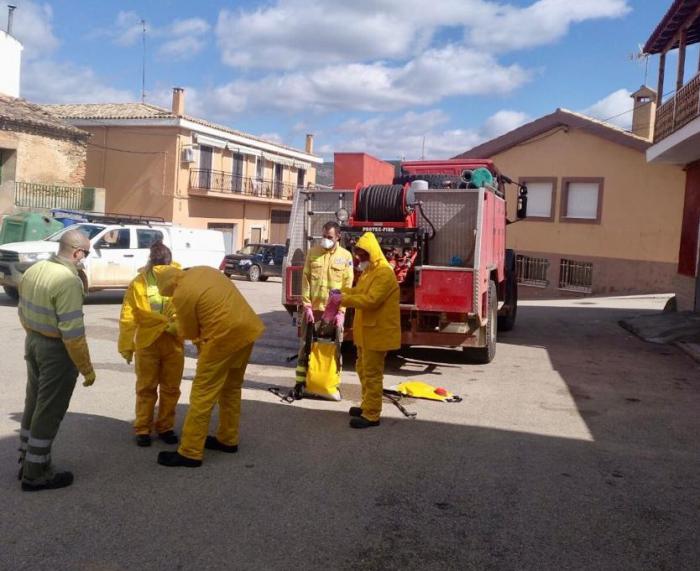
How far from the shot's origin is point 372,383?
6000 mm

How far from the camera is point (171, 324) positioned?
205 inches

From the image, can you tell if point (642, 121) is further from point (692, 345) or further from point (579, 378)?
point (579, 378)

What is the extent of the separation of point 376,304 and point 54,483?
111 inches

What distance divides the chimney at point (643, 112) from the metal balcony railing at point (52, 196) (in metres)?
21.5

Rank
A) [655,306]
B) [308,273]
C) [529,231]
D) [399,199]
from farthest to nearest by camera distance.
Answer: [529,231] < [655,306] < [399,199] < [308,273]

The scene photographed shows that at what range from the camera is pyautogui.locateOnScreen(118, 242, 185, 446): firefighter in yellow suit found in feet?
17.0

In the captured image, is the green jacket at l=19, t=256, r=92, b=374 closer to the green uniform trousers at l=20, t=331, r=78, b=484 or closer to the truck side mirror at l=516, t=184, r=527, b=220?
the green uniform trousers at l=20, t=331, r=78, b=484

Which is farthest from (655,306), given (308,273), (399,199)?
(308,273)

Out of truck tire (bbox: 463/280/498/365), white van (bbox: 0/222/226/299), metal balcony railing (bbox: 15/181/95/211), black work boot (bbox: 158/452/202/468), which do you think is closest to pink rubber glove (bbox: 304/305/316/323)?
black work boot (bbox: 158/452/202/468)

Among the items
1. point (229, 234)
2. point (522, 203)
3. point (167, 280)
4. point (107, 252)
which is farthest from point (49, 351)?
point (229, 234)

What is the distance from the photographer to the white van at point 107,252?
13.1 meters

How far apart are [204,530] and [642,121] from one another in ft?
90.3

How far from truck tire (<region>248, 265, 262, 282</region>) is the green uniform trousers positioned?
847 inches

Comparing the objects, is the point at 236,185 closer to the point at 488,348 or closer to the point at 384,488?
the point at 488,348
